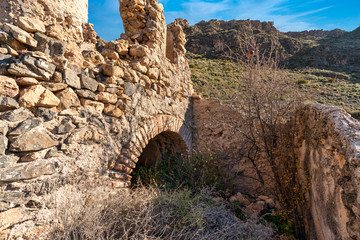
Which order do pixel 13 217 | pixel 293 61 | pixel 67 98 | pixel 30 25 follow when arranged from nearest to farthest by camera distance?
pixel 13 217
pixel 30 25
pixel 67 98
pixel 293 61

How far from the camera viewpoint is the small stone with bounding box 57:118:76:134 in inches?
81.8

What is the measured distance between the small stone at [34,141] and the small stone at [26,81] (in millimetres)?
388

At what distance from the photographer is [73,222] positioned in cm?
182

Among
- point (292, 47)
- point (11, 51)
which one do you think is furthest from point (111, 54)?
point (292, 47)

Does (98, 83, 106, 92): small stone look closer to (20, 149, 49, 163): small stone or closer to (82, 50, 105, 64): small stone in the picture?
(82, 50, 105, 64): small stone

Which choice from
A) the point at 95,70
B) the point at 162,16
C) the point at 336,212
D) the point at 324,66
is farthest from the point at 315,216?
the point at 324,66

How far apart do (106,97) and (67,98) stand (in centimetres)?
53

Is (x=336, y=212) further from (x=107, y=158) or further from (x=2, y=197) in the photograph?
(x=2, y=197)

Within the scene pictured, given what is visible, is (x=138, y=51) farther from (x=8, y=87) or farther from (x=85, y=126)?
(x=8, y=87)

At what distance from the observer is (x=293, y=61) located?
55.1ft

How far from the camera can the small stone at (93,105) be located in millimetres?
2383

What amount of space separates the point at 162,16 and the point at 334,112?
3.56m

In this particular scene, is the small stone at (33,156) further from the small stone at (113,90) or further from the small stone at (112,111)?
the small stone at (113,90)

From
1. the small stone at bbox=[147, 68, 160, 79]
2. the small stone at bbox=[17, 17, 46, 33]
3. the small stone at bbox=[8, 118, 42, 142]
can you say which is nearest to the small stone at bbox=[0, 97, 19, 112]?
the small stone at bbox=[8, 118, 42, 142]
